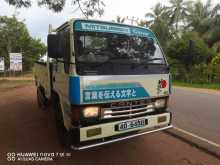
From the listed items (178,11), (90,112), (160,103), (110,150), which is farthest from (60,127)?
(178,11)

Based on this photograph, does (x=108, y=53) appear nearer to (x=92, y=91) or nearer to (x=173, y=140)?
Answer: (x=92, y=91)

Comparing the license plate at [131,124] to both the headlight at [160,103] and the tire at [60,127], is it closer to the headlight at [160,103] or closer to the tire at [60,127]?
the headlight at [160,103]

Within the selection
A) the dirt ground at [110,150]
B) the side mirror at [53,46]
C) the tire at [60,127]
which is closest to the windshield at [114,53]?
the side mirror at [53,46]

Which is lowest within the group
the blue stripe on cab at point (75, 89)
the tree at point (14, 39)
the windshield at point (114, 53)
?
the blue stripe on cab at point (75, 89)

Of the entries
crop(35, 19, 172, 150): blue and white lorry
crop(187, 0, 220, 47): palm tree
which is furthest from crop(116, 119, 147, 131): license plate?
crop(187, 0, 220, 47): palm tree

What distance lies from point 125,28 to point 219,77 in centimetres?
1931

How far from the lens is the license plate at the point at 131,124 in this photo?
158 inches

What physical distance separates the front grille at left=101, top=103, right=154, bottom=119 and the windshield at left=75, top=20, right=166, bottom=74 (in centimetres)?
57

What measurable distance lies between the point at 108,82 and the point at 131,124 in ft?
2.63

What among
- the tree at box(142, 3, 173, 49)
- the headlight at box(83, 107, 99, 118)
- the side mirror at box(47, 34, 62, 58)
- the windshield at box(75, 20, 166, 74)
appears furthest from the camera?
the tree at box(142, 3, 173, 49)

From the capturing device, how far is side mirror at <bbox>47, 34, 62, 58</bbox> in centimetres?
410

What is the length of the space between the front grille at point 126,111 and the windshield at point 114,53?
1.88 ft

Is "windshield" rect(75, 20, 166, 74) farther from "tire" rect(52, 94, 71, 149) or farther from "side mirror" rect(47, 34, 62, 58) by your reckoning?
"tire" rect(52, 94, 71, 149)

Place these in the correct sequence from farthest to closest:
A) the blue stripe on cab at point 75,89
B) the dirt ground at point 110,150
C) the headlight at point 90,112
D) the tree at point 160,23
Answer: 1. the tree at point 160,23
2. the dirt ground at point 110,150
3. the headlight at point 90,112
4. the blue stripe on cab at point 75,89
